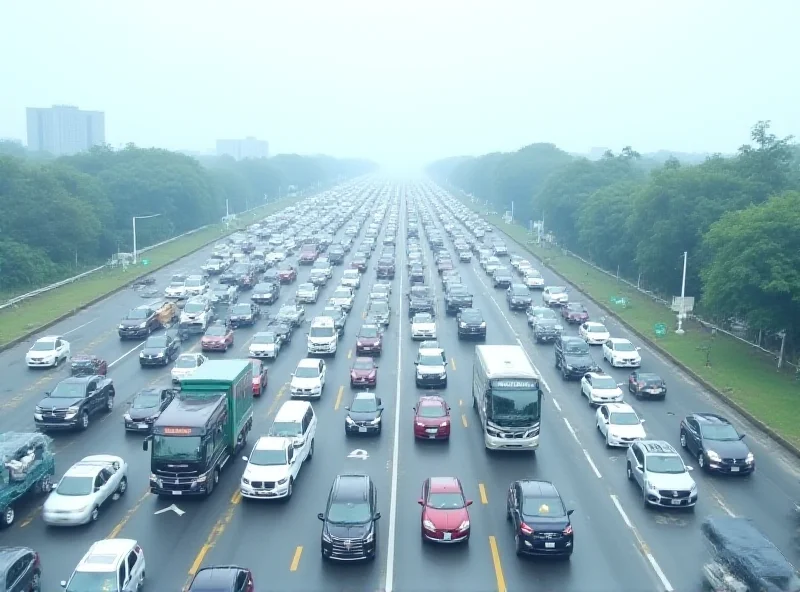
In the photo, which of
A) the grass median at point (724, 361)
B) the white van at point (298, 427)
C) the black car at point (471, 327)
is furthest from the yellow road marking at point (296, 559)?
the black car at point (471, 327)

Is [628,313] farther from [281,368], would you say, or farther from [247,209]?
[247,209]

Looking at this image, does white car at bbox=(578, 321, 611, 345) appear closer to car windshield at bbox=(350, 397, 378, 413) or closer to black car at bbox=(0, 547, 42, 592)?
car windshield at bbox=(350, 397, 378, 413)

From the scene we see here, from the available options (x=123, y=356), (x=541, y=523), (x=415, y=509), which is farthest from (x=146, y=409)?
(x=541, y=523)

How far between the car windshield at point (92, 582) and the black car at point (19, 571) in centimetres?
120

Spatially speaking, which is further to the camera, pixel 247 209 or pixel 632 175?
pixel 247 209

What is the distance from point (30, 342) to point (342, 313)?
18.7 meters

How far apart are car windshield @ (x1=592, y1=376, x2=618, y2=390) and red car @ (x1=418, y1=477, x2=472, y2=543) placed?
14.4 metres

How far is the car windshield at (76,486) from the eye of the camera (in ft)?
71.9

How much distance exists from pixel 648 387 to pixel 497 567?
59.8ft

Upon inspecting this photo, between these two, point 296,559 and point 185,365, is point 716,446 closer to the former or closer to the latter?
point 296,559

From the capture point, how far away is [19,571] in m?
16.9

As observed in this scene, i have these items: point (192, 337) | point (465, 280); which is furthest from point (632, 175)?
point (192, 337)

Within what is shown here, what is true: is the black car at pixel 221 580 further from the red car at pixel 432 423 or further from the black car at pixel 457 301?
the black car at pixel 457 301

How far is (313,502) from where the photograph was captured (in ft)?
77.2
